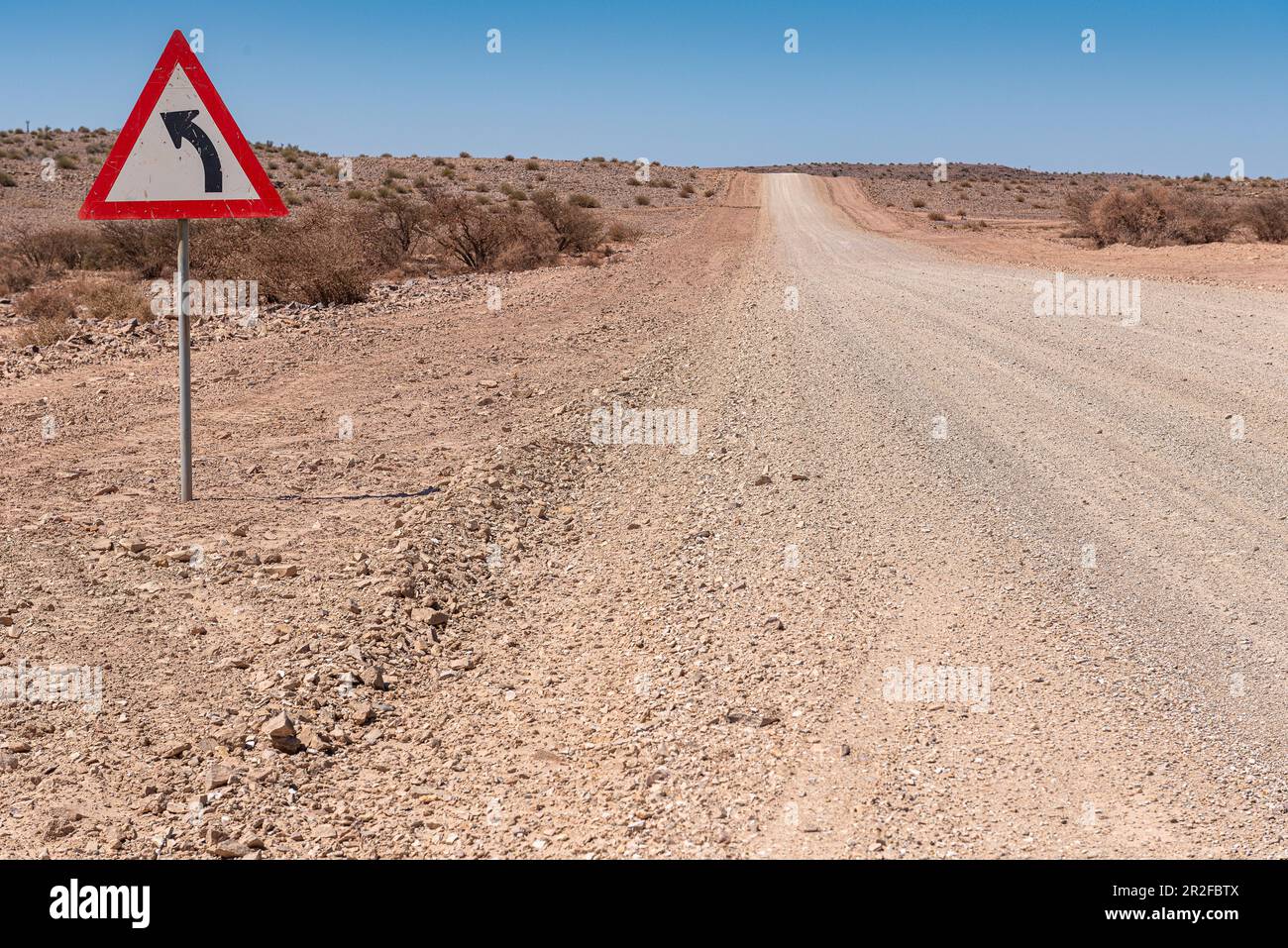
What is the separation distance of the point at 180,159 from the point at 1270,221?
96.5 ft

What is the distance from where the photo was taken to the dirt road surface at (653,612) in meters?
3.46

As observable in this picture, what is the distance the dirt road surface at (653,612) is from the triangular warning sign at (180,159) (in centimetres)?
175

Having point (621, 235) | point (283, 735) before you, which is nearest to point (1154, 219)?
point (621, 235)

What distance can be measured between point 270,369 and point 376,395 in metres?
1.55

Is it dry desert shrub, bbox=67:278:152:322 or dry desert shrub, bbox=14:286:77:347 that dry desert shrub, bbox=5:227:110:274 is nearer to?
dry desert shrub, bbox=14:286:77:347

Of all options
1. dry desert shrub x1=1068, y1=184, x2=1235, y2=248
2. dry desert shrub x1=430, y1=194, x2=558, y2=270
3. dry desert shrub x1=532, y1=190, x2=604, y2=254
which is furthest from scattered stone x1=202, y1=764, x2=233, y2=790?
dry desert shrub x1=1068, y1=184, x2=1235, y2=248

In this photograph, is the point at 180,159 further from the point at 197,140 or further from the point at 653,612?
the point at 653,612

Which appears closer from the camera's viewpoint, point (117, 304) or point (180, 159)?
point (180, 159)

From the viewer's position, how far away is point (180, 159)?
6.09 metres

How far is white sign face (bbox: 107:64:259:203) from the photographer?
6.05 meters

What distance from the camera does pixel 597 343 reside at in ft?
40.4

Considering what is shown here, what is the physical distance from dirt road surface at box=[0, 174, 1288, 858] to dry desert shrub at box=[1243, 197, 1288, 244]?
21.2 m
